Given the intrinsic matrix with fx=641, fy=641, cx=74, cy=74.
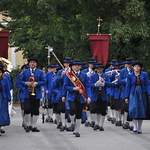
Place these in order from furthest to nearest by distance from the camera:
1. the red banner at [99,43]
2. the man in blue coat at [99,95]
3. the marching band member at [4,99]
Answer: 1. the red banner at [99,43]
2. the man in blue coat at [99,95]
3. the marching band member at [4,99]

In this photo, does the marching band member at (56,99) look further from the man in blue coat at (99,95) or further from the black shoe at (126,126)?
the black shoe at (126,126)

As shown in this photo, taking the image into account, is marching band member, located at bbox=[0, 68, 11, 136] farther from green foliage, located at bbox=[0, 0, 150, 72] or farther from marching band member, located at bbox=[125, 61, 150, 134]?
green foliage, located at bbox=[0, 0, 150, 72]

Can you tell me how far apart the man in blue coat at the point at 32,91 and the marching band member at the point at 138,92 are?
2339 mm

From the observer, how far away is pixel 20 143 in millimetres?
13609

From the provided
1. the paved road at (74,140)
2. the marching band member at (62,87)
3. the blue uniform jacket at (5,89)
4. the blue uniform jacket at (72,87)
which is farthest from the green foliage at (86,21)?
the blue uniform jacket at (5,89)

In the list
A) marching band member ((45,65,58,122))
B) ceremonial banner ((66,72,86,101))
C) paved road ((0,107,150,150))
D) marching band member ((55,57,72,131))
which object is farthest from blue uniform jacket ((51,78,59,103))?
ceremonial banner ((66,72,86,101))

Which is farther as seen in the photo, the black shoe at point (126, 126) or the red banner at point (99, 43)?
the red banner at point (99, 43)

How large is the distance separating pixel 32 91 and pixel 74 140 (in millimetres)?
2694

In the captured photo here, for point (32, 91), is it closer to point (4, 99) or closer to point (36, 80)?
point (36, 80)

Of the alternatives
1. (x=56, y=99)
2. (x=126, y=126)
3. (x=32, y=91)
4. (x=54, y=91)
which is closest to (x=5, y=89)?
(x=32, y=91)

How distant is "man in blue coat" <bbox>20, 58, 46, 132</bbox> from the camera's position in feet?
54.3

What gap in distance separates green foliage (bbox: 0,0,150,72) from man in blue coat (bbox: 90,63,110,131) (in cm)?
830

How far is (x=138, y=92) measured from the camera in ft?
53.3

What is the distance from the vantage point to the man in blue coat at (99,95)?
17223 millimetres
